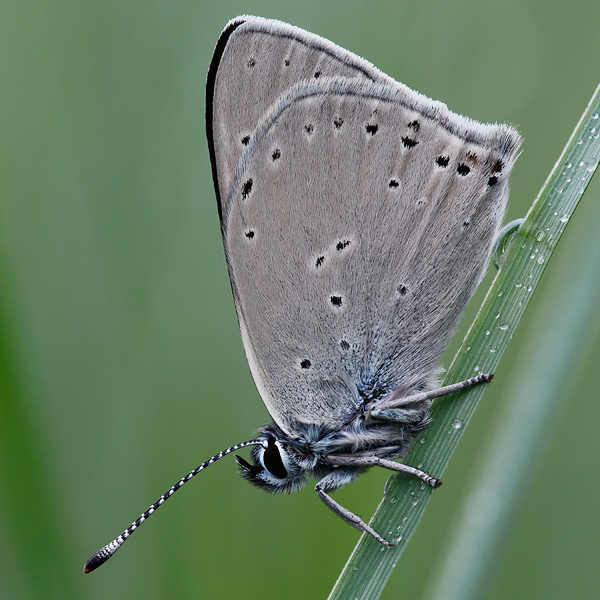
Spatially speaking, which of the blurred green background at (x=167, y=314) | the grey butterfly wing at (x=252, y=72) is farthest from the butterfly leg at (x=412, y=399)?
the grey butterfly wing at (x=252, y=72)

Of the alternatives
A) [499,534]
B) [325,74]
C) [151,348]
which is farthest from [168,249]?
[499,534]

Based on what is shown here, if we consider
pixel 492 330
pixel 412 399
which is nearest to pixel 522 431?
pixel 492 330

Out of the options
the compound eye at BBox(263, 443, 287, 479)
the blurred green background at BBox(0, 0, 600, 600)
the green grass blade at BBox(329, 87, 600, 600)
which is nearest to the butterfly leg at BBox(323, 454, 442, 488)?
the green grass blade at BBox(329, 87, 600, 600)

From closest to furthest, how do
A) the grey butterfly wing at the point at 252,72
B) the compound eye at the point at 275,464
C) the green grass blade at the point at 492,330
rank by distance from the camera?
the green grass blade at the point at 492,330
the grey butterfly wing at the point at 252,72
the compound eye at the point at 275,464

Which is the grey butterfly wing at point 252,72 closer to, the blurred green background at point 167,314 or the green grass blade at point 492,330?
the blurred green background at point 167,314

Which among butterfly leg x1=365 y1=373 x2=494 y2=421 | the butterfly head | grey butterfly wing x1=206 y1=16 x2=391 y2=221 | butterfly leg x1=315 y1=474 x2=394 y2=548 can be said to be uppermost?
grey butterfly wing x1=206 y1=16 x2=391 y2=221

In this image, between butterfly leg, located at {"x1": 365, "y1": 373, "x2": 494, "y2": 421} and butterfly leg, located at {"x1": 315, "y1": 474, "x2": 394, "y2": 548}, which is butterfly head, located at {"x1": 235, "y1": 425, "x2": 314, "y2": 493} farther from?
butterfly leg, located at {"x1": 365, "y1": 373, "x2": 494, "y2": 421}
